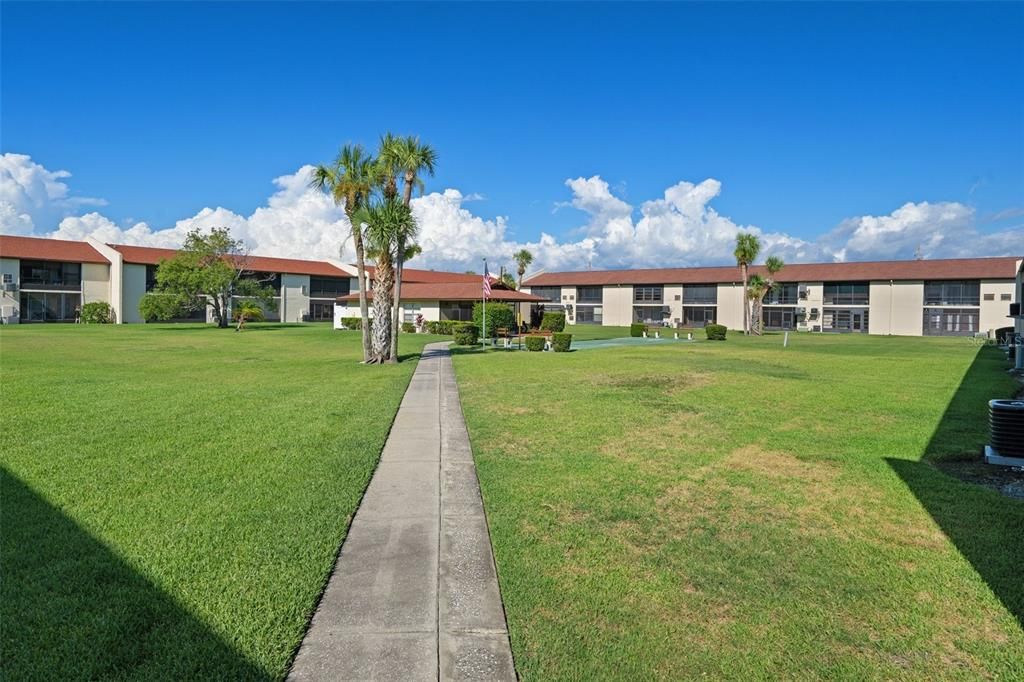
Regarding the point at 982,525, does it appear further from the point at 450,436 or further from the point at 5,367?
the point at 5,367

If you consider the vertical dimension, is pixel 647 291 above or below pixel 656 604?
above

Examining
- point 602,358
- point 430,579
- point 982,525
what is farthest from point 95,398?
point 602,358

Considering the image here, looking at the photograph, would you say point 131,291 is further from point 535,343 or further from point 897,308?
point 897,308

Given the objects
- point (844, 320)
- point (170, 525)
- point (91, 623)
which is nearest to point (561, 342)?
point (170, 525)

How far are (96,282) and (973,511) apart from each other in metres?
75.2

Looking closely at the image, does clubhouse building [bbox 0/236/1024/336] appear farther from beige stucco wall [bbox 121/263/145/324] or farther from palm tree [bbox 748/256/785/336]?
palm tree [bbox 748/256/785/336]

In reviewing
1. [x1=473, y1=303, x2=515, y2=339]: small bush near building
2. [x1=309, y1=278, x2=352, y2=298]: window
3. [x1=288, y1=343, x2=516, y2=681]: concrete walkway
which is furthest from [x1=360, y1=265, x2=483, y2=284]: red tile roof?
[x1=288, y1=343, x2=516, y2=681]: concrete walkway

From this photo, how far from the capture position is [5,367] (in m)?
18.7

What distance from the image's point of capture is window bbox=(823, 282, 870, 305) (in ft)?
212

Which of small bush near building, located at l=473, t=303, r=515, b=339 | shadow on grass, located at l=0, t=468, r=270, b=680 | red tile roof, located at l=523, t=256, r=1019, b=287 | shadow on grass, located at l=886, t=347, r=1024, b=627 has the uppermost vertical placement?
red tile roof, located at l=523, t=256, r=1019, b=287

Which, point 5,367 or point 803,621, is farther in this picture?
point 5,367

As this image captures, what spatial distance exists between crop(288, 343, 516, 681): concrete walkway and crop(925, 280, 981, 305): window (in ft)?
221

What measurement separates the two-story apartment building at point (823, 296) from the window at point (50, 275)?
45997mm

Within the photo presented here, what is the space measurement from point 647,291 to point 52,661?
7695 centimetres
